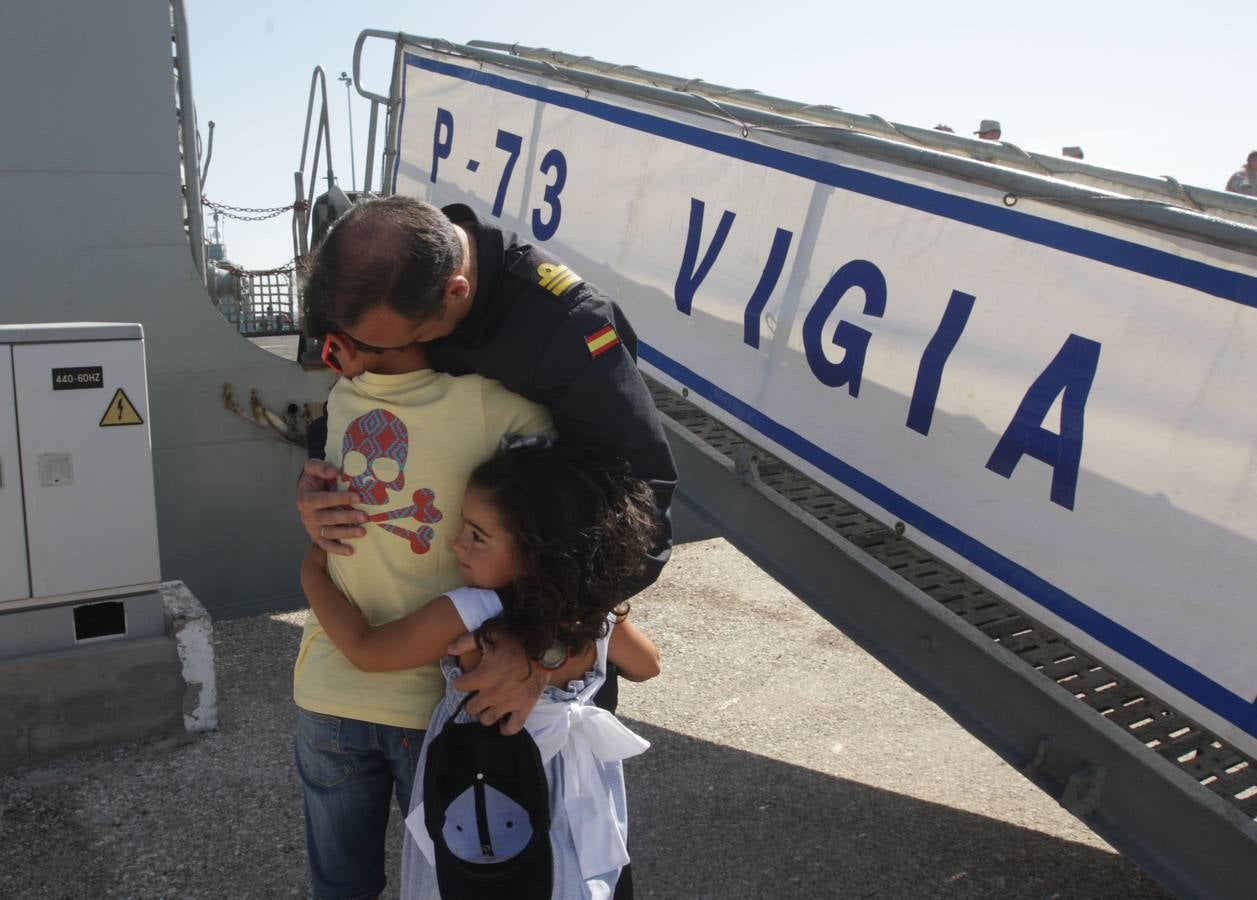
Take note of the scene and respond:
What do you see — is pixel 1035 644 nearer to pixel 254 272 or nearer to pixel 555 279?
pixel 555 279

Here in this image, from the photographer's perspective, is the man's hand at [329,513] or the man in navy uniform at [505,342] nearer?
the man in navy uniform at [505,342]

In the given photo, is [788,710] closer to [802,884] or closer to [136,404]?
[802,884]

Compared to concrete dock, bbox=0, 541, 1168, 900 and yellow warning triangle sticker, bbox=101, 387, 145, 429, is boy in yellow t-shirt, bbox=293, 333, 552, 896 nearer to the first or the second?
concrete dock, bbox=0, 541, 1168, 900

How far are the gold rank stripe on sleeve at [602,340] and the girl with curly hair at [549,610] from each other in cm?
18

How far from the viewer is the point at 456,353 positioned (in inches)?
68.7

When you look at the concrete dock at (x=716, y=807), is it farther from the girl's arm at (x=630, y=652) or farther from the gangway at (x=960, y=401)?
the girl's arm at (x=630, y=652)

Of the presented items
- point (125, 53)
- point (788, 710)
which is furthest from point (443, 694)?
point (125, 53)

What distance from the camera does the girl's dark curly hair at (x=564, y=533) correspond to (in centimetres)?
164

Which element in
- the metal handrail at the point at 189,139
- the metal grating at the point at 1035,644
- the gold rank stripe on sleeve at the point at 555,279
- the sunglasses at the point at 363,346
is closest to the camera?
the sunglasses at the point at 363,346

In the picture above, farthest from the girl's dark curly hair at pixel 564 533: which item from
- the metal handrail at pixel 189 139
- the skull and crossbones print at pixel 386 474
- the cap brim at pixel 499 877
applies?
the metal handrail at pixel 189 139

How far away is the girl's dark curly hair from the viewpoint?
5.37 ft

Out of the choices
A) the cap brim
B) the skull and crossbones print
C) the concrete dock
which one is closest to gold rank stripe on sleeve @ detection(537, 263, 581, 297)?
the skull and crossbones print

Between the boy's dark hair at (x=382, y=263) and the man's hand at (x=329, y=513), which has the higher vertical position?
the boy's dark hair at (x=382, y=263)

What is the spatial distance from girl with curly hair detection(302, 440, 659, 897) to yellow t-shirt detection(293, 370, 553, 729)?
0.05 m
